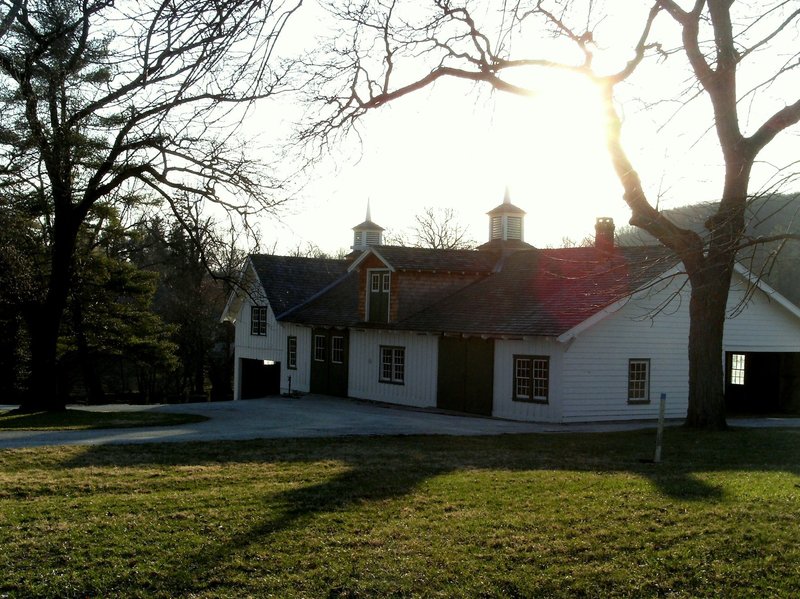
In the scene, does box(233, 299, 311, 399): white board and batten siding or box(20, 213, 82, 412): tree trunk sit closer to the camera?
box(20, 213, 82, 412): tree trunk

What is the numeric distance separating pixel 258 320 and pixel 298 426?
67.2 feet

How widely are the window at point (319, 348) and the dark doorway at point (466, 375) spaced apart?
7.63 metres

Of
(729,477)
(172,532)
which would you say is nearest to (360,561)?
Result: (172,532)

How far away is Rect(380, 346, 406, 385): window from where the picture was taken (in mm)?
32656

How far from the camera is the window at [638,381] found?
28516 millimetres

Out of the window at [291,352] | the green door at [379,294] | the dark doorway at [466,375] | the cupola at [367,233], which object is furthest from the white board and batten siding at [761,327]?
the cupola at [367,233]

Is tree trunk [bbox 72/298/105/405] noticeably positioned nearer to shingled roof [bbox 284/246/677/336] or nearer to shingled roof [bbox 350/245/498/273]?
shingled roof [bbox 284/246/677/336]

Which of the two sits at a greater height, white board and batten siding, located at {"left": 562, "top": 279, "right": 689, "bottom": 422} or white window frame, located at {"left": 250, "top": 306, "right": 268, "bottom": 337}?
white window frame, located at {"left": 250, "top": 306, "right": 268, "bottom": 337}

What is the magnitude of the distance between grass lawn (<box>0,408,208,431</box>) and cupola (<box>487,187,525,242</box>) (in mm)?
16291

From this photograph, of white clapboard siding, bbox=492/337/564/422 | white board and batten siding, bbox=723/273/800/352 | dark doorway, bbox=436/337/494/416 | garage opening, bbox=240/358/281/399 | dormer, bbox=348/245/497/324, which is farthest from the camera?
garage opening, bbox=240/358/281/399

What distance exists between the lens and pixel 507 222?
37781 mm

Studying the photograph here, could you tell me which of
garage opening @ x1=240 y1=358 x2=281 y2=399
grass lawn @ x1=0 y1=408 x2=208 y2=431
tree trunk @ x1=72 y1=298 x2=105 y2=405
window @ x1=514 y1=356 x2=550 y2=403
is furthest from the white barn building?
tree trunk @ x1=72 y1=298 x2=105 y2=405

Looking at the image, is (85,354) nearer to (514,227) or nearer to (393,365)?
(393,365)

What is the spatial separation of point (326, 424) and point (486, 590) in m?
15.9
